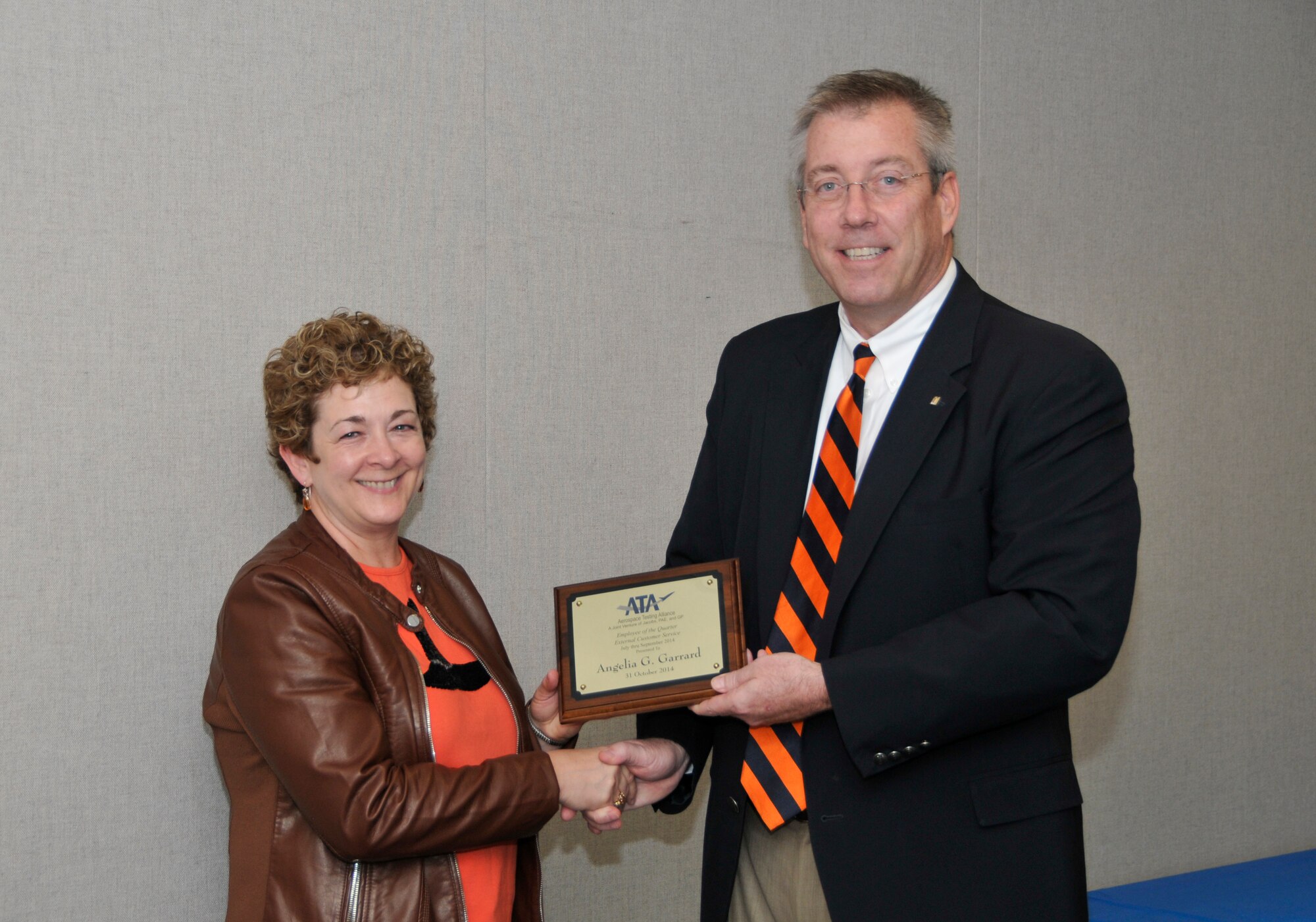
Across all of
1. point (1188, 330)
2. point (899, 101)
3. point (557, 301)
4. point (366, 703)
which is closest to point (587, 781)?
point (366, 703)

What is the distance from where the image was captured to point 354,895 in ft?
6.59

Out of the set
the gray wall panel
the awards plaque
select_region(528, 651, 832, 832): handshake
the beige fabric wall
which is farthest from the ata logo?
the gray wall panel

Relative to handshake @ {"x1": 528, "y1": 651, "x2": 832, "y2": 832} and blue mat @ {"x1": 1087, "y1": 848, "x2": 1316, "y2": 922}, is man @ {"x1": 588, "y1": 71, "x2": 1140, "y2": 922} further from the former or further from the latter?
blue mat @ {"x1": 1087, "y1": 848, "x2": 1316, "y2": 922}

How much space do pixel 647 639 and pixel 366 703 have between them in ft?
1.63

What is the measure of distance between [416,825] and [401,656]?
30cm

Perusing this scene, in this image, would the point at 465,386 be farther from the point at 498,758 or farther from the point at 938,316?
the point at 938,316

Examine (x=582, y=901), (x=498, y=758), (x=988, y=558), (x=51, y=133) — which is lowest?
(x=582, y=901)

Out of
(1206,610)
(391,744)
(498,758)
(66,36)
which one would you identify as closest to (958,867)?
(498,758)

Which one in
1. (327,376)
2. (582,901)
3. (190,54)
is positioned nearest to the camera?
(327,376)

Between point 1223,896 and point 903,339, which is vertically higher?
point 903,339

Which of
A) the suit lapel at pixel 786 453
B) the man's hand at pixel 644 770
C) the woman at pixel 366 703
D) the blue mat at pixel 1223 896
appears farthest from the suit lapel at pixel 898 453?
the blue mat at pixel 1223 896

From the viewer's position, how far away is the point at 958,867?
187 cm

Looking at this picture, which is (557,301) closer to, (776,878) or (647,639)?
(647,639)

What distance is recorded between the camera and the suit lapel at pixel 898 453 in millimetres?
1924
